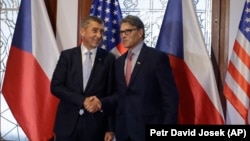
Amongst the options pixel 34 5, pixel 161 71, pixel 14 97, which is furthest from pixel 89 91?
pixel 34 5

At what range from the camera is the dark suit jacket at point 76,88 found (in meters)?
2.56

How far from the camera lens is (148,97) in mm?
2490

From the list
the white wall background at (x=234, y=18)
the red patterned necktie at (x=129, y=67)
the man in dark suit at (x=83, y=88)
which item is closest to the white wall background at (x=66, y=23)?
the man in dark suit at (x=83, y=88)

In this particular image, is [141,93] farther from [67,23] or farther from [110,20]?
[67,23]

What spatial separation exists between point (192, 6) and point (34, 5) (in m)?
1.26

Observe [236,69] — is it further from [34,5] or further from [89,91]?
[34,5]

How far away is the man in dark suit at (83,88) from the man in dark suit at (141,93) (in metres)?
0.11

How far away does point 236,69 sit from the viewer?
300cm

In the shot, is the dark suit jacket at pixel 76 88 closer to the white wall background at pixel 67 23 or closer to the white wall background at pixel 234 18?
the white wall background at pixel 67 23

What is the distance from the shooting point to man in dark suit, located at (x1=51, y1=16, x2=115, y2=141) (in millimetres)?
2555

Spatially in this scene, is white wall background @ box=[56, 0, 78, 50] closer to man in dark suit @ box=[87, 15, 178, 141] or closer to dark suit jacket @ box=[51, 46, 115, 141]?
dark suit jacket @ box=[51, 46, 115, 141]

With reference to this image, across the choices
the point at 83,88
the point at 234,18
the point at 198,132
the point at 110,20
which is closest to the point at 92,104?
the point at 83,88

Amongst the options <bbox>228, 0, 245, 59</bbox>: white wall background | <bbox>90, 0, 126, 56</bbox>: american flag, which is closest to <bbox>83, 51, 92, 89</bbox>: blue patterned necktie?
<bbox>90, 0, 126, 56</bbox>: american flag

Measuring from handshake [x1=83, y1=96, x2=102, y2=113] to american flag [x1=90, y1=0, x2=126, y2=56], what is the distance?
780mm
